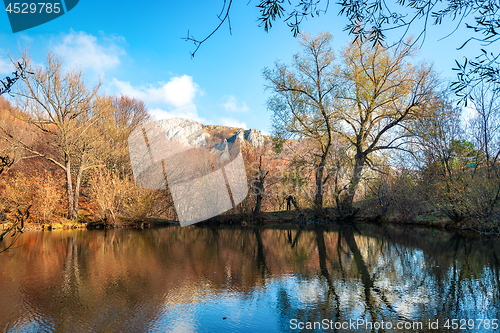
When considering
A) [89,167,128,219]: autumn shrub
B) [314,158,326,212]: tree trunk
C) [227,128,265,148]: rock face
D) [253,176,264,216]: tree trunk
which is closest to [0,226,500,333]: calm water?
[89,167,128,219]: autumn shrub

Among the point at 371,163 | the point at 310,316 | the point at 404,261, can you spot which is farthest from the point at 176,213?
the point at 310,316

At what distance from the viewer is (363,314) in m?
3.54

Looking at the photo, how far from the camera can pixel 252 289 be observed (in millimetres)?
4641

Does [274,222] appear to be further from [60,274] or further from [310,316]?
[310,316]

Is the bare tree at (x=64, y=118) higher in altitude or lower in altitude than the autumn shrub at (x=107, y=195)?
higher

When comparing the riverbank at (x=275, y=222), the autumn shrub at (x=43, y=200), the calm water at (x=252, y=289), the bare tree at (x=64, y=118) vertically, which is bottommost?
the calm water at (x=252, y=289)

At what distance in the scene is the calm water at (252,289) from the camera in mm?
3406

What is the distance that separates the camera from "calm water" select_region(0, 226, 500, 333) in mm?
3406

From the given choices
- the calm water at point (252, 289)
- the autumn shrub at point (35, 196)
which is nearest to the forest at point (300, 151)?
the autumn shrub at point (35, 196)

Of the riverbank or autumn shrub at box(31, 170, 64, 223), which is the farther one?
autumn shrub at box(31, 170, 64, 223)

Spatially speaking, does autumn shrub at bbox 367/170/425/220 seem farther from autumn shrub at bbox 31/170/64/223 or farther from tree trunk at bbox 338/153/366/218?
autumn shrub at bbox 31/170/64/223

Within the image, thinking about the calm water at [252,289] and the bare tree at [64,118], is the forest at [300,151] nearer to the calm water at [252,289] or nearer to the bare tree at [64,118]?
the bare tree at [64,118]

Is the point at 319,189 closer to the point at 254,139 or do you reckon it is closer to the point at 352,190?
the point at 352,190

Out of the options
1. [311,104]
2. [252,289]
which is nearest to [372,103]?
[311,104]
